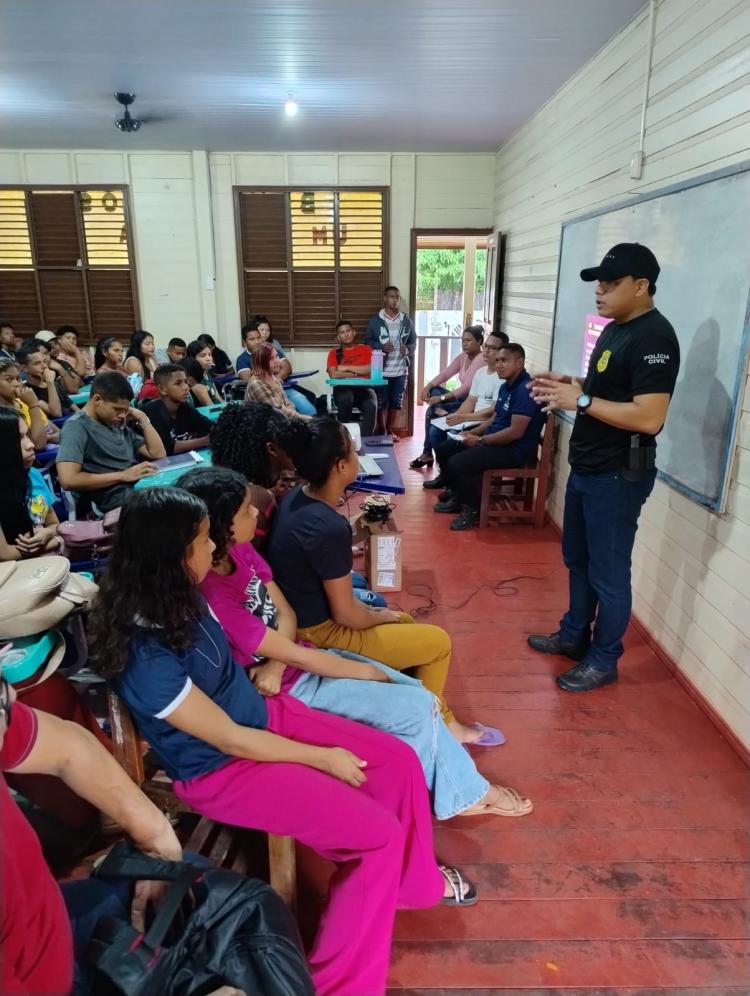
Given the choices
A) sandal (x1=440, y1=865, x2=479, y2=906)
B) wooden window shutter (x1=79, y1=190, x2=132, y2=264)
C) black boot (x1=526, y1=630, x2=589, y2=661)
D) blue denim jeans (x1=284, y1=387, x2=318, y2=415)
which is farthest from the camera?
wooden window shutter (x1=79, y1=190, x2=132, y2=264)

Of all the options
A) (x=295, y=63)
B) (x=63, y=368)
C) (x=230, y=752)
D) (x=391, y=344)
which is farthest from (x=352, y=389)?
(x=230, y=752)

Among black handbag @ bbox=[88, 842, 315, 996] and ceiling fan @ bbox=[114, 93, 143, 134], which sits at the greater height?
ceiling fan @ bbox=[114, 93, 143, 134]

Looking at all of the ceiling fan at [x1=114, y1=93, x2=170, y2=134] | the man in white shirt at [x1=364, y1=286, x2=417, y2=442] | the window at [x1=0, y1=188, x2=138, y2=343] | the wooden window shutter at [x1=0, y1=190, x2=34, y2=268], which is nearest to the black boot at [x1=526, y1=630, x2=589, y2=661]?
the man in white shirt at [x1=364, y1=286, x2=417, y2=442]

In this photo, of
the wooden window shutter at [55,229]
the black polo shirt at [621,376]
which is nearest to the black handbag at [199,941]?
the black polo shirt at [621,376]

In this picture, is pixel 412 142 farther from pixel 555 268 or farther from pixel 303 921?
pixel 303 921

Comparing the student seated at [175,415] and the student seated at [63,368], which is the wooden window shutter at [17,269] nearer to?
the student seated at [63,368]

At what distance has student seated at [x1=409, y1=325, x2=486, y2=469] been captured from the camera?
206 inches

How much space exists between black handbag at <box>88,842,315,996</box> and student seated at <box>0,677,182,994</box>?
0.04m

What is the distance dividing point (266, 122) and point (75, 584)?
4676mm

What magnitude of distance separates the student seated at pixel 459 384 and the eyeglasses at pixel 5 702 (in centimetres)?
439

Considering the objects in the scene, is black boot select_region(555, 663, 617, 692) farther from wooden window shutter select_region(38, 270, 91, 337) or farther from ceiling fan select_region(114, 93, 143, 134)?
wooden window shutter select_region(38, 270, 91, 337)

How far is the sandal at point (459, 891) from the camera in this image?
162cm

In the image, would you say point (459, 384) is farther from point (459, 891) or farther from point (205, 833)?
point (205, 833)

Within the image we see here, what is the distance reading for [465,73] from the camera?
375 centimetres
